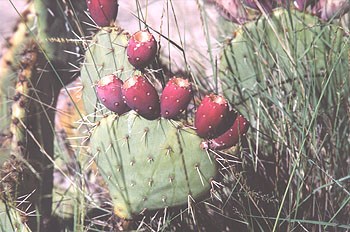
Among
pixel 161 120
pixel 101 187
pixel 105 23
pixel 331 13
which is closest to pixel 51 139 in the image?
pixel 101 187

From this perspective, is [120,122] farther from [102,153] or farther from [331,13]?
[331,13]

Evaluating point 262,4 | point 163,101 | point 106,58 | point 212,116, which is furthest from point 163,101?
point 262,4

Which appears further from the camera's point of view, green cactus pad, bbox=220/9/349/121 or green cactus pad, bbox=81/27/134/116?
green cactus pad, bbox=220/9/349/121

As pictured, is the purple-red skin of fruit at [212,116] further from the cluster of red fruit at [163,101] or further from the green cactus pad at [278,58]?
the green cactus pad at [278,58]

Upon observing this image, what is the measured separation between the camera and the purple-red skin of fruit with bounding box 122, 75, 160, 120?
4.80 feet

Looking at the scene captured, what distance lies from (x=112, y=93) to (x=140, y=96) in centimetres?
8

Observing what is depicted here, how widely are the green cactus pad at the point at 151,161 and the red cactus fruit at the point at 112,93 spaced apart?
27 mm

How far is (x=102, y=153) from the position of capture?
1597 millimetres

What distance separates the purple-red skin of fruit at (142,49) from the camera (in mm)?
1512

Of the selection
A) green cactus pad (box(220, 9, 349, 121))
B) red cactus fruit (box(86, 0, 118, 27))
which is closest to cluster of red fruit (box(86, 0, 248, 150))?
red cactus fruit (box(86, 0, 118, 27))

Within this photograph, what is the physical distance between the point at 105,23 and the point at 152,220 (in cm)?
47

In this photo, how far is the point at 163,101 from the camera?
4.89 ft

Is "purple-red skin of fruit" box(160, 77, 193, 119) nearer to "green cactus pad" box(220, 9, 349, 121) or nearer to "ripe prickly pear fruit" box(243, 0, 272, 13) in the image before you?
"green cactus pad" box(220, 9, 349, 121)

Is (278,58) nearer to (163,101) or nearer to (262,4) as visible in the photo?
(262,4)
